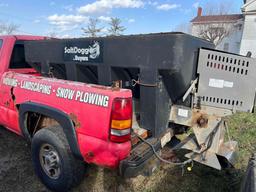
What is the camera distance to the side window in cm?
382

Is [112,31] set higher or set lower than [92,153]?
higher

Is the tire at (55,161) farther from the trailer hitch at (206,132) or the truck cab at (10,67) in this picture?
the trailer hitch at (206,132)

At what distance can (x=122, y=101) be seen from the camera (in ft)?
7.36

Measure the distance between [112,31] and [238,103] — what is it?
28.3m

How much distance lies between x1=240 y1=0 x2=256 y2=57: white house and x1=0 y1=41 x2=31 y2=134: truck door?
88.3 ft

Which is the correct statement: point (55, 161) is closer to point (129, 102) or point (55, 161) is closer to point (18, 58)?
point (129, 102)

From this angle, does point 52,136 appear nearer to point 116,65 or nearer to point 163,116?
point 116,65

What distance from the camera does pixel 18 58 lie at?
3.93 metres

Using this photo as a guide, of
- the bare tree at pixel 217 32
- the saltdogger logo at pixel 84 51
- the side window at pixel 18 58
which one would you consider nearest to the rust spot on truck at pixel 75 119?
the saltdogger logo at pixel 84 51

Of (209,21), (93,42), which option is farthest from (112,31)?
(93,42)

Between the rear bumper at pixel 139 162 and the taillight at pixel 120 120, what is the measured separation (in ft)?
0.80

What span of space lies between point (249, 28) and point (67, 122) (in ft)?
94.6

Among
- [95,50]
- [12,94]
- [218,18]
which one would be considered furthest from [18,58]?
[218,18]

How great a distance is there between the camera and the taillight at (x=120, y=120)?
2.23 m
